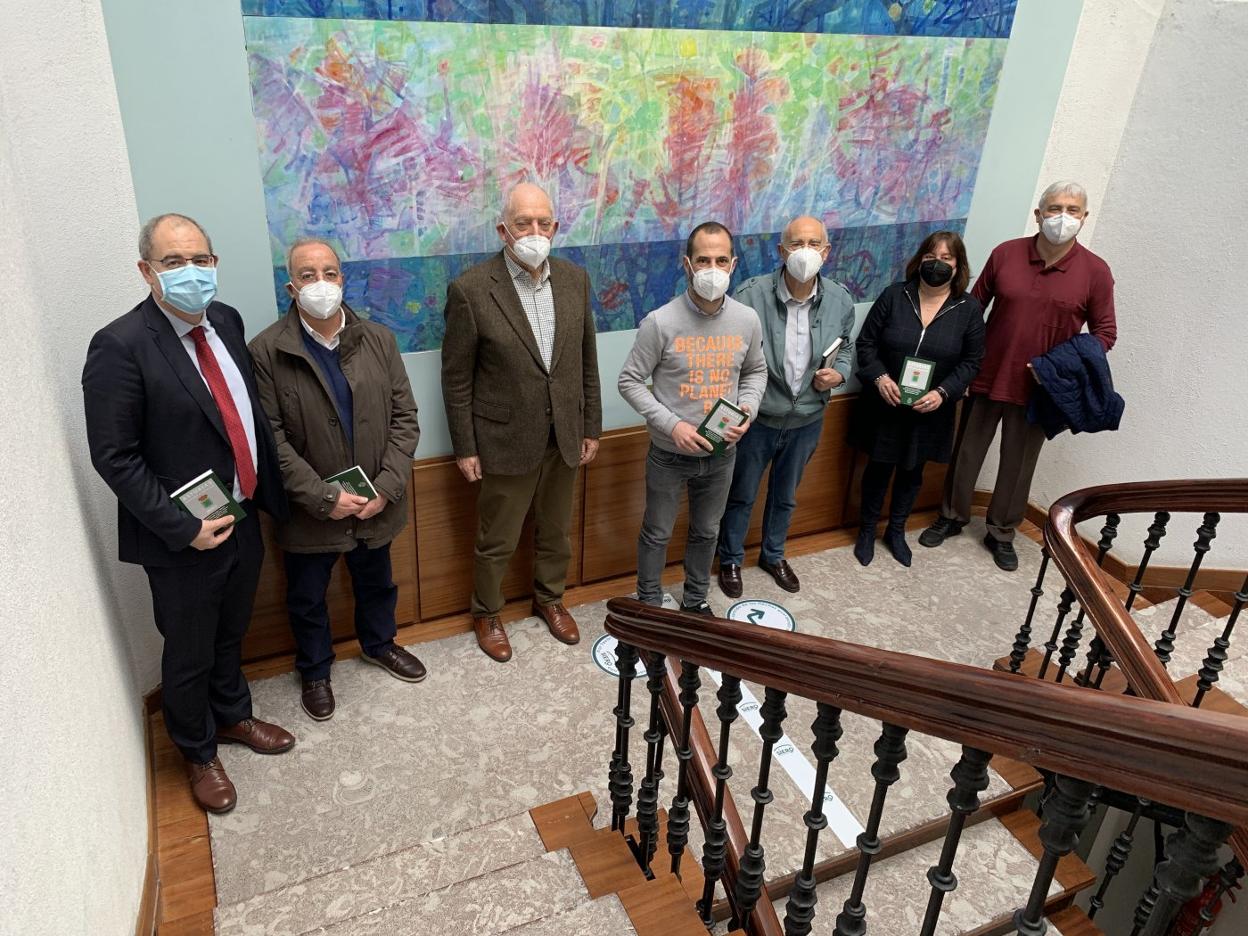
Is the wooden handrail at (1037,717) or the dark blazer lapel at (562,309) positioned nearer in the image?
the wooden handrail at (1037,717)

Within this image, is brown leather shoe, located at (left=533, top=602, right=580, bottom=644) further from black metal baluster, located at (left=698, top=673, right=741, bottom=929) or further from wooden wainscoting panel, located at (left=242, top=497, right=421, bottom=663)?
black metal baluster, located at (left=698, top=673, right=741, bottom=929)

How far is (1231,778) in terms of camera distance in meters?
0.97

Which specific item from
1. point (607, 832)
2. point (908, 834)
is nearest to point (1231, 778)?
point (607, 832)

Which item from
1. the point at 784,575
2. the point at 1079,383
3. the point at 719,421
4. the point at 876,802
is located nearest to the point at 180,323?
the point at 719,421

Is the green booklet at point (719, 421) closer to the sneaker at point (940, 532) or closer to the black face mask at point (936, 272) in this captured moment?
Answer: the black face mask at point (936, 272)

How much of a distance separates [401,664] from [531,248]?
1632mm

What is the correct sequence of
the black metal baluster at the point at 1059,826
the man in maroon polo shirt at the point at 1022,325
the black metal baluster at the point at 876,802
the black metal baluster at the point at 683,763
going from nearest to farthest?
1. the black metal baluster at the point at 1059,826
2. the black metal baluster at the point at 876,802
3. the black metal baluster at the point at 683,763
4. the man in maroon polo shirt at the point at 1022,325

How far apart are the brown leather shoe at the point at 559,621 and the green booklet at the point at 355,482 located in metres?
1.09

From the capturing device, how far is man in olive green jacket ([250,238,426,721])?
2.69 m

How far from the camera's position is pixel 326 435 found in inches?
110

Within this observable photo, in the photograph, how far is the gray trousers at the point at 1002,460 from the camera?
4.27 m

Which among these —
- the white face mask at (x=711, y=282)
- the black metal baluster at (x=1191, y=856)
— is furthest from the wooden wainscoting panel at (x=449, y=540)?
the black metal baluster at (x=1191, y=856)

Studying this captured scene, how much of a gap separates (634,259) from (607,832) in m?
2.17

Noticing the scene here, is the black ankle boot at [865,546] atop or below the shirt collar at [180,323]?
below
